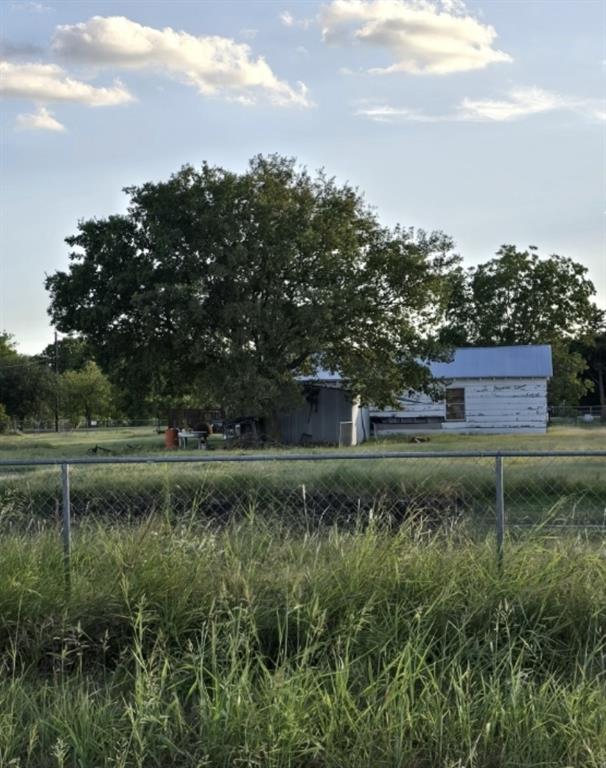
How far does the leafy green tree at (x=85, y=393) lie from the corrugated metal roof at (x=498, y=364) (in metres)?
44.3

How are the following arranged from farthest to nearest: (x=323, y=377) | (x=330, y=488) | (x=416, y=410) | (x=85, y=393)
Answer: (x=85, y=393) → (x=416, y=410) → (x=323, y=377) → (x=330, y=488)

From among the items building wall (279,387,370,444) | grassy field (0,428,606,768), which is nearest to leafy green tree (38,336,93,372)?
building wall (279,387,370,444)

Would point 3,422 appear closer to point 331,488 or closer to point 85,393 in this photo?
point 85,393

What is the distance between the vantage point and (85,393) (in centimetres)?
7856

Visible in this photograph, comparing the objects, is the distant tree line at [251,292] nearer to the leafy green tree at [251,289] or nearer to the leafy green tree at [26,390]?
the leafy green tree at [251,289]

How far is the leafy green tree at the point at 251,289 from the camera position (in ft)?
95.4

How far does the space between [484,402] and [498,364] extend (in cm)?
206

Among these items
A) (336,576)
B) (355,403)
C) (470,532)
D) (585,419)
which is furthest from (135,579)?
(585,419)

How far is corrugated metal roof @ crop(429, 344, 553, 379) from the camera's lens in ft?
129

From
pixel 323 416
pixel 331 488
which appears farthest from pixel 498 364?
pixel 331 488

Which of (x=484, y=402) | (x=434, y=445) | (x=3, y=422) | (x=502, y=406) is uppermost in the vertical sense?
(x=484, y=402)

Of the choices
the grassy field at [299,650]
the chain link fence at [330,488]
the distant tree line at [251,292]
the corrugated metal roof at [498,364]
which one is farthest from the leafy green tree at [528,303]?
the grassy field at [299,650]

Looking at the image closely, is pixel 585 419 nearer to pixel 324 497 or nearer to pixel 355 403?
pixel 355 403

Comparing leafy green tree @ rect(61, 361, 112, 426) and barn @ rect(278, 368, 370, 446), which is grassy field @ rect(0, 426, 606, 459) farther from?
leafy green tree @ rect(61, 361, 112, 426)
